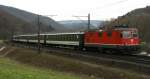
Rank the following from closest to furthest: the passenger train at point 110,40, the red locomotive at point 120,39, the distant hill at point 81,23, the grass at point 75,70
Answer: the grass at point 75,70, the red locomotive at point 120,39, the passenger train at point 110,40, the distant hill at point 81,23

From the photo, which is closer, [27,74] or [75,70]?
[27,74]

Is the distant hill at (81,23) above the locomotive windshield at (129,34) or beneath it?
above

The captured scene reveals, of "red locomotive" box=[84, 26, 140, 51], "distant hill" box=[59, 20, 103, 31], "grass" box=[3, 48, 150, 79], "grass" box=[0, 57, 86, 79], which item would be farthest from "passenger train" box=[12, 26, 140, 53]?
"grass" box=[0, 57, 86, 79]

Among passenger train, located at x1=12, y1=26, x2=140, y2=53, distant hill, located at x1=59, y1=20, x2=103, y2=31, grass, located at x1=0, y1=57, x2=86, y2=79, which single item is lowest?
grass, located at x1=0, y1=57, x2=86, y2=79

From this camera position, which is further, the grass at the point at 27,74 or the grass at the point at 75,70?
the grass at the point at 75,70

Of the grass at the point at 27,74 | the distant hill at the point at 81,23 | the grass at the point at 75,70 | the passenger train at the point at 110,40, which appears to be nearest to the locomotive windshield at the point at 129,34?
the passenger train at the point at 110,40

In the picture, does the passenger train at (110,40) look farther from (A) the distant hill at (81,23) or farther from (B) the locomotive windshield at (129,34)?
(A) the distant hill at (81,23)

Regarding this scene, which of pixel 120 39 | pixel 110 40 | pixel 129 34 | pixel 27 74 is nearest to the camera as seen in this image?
pixel 27 74

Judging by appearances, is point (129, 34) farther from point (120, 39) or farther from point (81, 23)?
point (81, 23)

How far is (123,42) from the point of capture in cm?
4294

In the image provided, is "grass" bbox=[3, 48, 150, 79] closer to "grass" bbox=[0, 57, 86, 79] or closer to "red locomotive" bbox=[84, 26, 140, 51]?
"grass" bbox=[0, 57, 86, 79]

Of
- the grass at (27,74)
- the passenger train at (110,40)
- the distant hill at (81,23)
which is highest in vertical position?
the distant hill at (81,23)

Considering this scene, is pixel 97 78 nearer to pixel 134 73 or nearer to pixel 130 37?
pixel 134 73

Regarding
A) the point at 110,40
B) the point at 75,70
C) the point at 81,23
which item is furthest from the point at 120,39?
the point at 81,23
